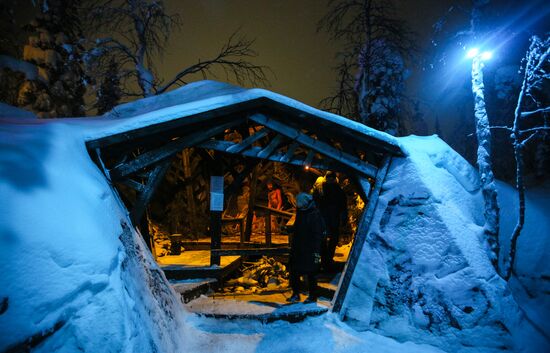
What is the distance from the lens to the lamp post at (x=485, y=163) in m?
4.89

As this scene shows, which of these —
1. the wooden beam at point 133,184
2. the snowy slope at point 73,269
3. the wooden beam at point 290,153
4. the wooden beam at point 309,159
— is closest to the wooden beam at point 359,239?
the snowy slope at point 73,269

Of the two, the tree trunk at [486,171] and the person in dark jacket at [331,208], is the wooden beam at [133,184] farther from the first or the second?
the tree trunk at [486,171]

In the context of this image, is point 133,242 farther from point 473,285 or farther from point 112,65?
point 112,65

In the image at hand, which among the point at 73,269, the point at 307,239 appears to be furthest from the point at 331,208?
the point at 73,269

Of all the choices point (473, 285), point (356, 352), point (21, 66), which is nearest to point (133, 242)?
point (356, 352)

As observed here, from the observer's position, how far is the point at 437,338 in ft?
14.0

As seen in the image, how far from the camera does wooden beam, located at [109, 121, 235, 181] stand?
14.7 ft

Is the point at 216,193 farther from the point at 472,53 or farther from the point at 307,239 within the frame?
the point at 472,53

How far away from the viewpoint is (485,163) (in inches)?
205

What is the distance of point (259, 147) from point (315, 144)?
1.09 m

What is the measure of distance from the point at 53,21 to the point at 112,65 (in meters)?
5.79

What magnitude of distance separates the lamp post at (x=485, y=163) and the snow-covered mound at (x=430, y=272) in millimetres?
206

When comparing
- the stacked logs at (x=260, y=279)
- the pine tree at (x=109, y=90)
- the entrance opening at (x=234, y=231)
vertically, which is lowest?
the stacked logs at (x=260, y=279)

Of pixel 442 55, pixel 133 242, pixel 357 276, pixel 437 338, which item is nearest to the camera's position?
pixel 133 242
